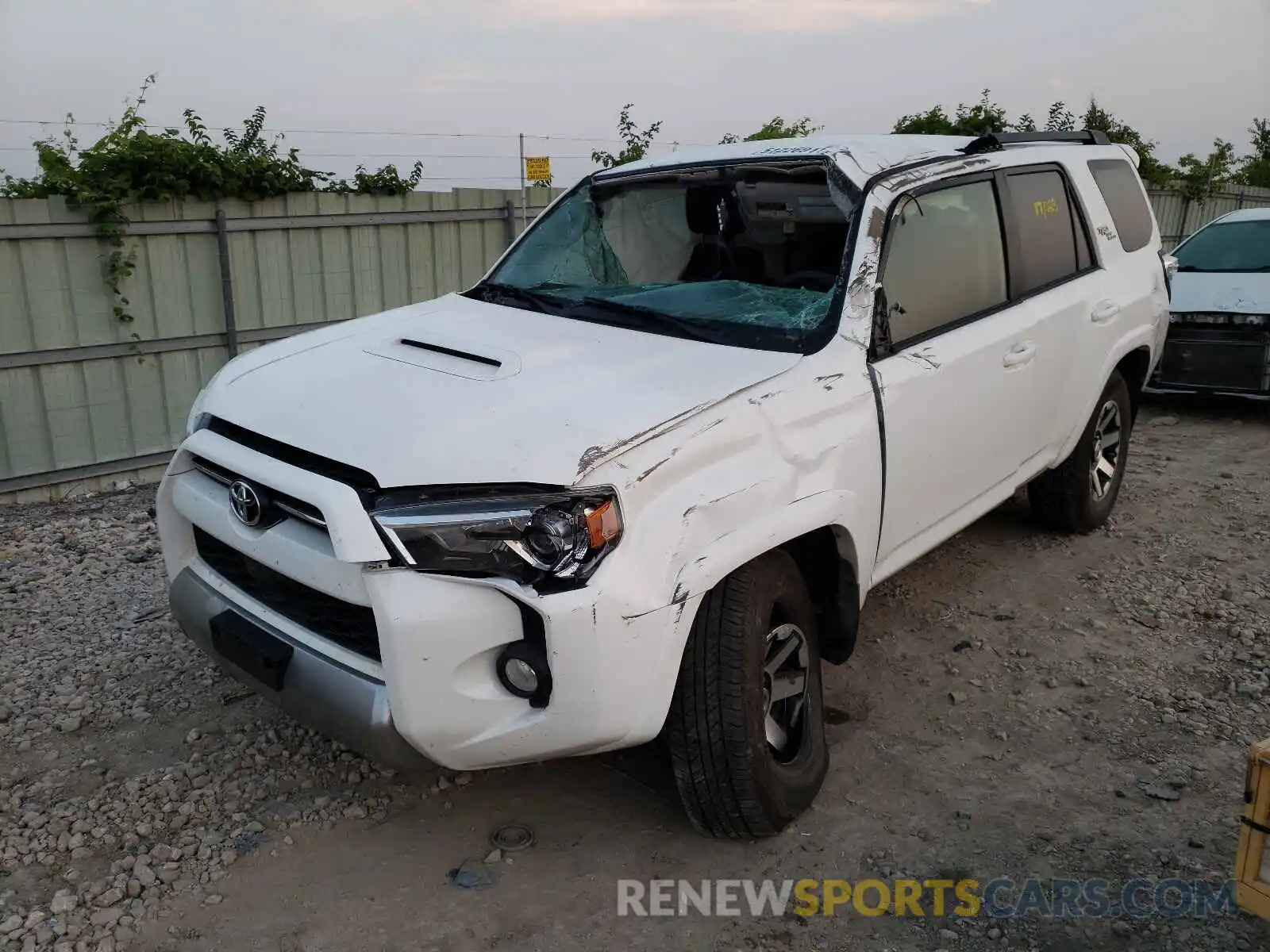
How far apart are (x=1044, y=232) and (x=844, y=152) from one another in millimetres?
1295

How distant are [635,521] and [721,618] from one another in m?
0.42

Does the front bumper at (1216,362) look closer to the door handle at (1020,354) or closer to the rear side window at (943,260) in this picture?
the door handle at (1020,354)

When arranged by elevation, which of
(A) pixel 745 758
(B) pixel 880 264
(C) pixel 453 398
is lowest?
(A) pixel 745 758

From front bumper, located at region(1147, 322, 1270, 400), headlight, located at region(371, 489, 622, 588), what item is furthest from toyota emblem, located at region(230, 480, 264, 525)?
front bumper, located at region(1147, 322, 1270, 400)

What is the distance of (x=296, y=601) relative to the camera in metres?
2.85

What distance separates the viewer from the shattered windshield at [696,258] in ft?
11.2

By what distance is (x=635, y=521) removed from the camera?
2.48 meters

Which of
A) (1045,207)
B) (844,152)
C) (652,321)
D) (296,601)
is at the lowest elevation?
(296,601)

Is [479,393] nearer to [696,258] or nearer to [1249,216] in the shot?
[696,258]

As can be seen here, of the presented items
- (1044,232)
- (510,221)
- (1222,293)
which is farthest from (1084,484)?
(510,221)

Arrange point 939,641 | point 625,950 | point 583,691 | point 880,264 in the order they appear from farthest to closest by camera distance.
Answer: point 939,641, point 880,264, point 625,950, point 583,691

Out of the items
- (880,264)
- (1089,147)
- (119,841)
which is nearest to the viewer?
(119,841)

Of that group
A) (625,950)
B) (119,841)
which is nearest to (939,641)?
(625,950)

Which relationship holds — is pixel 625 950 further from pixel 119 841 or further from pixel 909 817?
pixel 119 841
